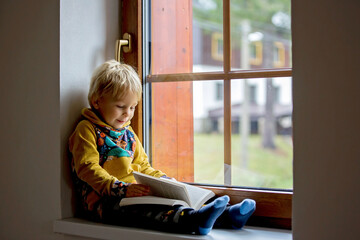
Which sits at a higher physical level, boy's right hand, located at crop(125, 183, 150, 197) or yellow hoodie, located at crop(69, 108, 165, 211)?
yellow hoodie, located at crop(69, 108, 165, 211)

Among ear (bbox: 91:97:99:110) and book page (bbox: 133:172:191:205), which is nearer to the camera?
book page (bbox: 133:172:191:205)

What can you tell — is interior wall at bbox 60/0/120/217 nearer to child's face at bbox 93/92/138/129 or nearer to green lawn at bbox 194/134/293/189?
child's face at bbox 93/92/138/129

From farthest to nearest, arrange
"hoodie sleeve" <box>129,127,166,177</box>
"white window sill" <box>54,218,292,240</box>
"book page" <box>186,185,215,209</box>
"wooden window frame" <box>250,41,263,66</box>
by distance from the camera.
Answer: "hoodie sleeve" <box>129,127,166,177</box>, "wooden window frame" <box>250,41,263,66</box>, "book page" <box>186,185,215,209</box>, "white window sill" <box>54,218,292,240</box>

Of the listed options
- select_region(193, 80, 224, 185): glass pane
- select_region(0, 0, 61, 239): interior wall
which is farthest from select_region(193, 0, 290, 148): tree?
select_region(0, 0, 61, 239): interior wall

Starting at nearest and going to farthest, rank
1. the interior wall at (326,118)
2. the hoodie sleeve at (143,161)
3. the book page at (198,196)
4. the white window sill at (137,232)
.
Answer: the interior wall at (326,118)
the white window sill at (137,232)
the book page at (198,196)
the hoodie sleeve at (143,161)

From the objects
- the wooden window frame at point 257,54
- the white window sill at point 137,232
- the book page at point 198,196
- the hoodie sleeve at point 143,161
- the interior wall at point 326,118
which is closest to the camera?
the interior wall at point 326,118

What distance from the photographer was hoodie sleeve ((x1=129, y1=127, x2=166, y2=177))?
1.49 meters

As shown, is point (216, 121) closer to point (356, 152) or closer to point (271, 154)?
point (271, 154)

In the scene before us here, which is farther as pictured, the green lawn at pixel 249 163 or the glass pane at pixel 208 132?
the glass pane at pixel 208 132

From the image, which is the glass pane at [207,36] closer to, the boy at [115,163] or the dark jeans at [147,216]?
the boy at [115,163]

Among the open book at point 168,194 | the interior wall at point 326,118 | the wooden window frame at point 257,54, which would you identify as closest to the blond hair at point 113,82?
the open book at point 168,194

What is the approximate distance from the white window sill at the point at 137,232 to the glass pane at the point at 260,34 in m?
0.56

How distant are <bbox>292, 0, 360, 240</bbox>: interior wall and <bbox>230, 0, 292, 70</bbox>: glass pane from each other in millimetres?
289

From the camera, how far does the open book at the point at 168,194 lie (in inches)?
48.5
